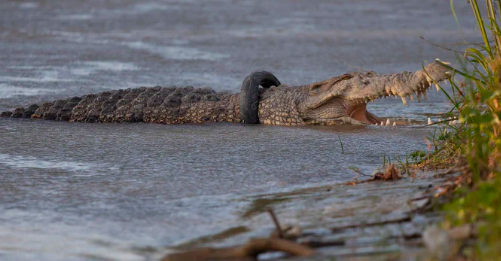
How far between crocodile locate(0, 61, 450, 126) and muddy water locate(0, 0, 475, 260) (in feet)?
0.73

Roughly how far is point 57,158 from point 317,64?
510cm

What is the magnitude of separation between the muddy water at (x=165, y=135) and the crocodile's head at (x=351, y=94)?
350 mm

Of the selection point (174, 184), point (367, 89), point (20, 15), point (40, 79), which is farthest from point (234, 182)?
point (20, 15)

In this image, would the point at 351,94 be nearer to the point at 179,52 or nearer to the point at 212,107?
the point at 212,107

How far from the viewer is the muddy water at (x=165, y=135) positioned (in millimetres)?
3521

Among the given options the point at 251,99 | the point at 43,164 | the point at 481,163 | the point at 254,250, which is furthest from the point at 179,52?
the point at 254,250

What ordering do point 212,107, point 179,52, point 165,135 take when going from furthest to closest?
point 179,52 → point 212,107 → point 165,135

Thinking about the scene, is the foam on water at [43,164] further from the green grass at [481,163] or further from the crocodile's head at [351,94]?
the crocodile's head at [351,94]

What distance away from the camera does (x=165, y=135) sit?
233 inches

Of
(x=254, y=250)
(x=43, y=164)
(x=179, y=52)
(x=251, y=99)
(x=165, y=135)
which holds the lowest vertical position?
(x=254, y=250)

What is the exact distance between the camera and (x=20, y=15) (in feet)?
47.2

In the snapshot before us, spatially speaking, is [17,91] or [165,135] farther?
[17,91]

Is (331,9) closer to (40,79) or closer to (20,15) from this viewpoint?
(20,15)

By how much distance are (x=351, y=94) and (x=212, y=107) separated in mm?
1219
